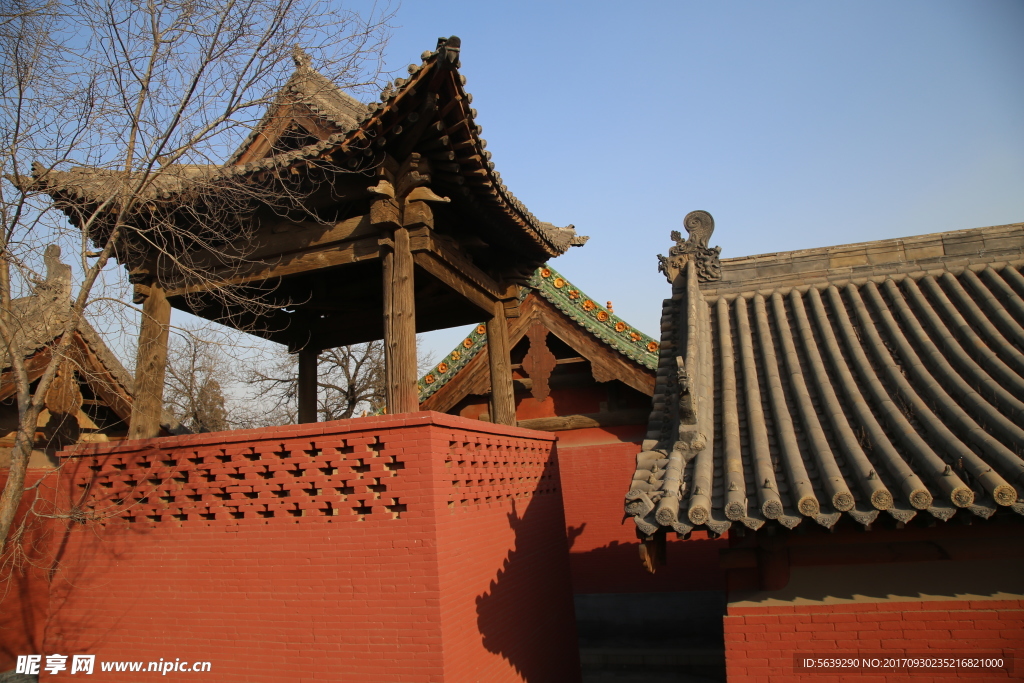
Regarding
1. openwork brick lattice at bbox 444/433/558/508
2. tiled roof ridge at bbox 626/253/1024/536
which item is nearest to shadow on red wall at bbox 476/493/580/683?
openwork brick lattice at bbox 444/433/558/508

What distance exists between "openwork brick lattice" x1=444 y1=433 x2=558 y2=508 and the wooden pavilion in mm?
573

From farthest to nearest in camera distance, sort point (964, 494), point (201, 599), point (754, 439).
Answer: point (201, 599), point (754, 439), point (964, 494)

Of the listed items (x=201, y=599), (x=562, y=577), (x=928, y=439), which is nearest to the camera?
(x=928, y=439)

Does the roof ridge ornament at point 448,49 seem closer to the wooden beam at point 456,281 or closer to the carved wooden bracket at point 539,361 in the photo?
the wooden beam at point 456,281

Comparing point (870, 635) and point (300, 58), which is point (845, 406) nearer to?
point (870, 635)

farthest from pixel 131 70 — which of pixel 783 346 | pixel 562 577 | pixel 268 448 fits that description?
pixel 562 577

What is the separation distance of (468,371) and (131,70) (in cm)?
746

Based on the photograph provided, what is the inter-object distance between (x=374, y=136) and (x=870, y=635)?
501 centimetres

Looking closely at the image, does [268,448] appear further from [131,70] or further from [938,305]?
[938,305]

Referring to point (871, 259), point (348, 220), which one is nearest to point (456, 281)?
point (348, 220)

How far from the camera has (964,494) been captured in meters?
3.63

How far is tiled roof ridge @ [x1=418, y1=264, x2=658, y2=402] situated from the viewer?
10.9 m

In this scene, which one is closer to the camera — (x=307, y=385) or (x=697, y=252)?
(x=697, y=252)

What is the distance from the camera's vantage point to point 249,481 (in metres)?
5.33
